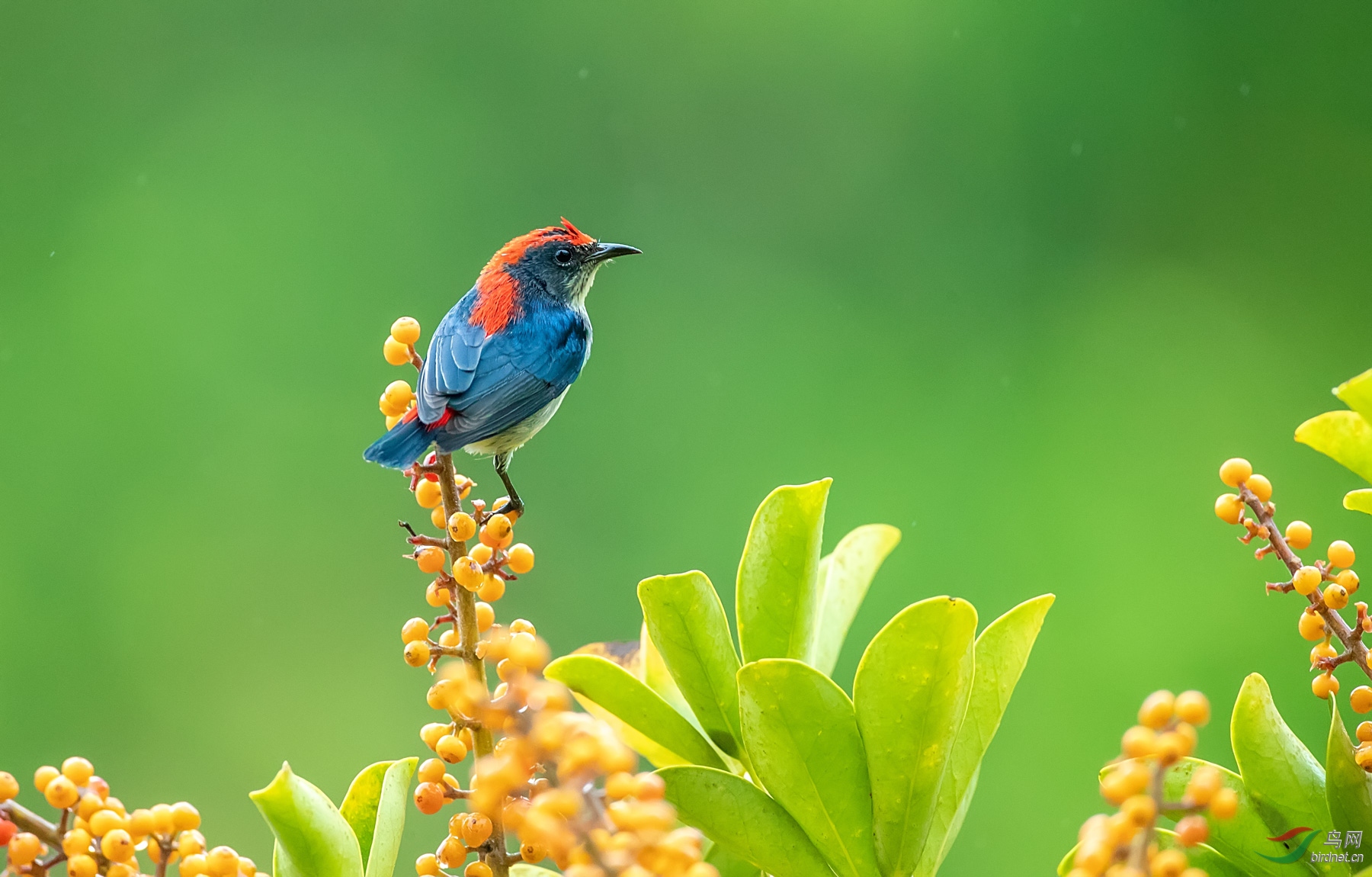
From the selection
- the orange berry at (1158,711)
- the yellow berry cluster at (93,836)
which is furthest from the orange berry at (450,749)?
the orange berry at (1158,711)

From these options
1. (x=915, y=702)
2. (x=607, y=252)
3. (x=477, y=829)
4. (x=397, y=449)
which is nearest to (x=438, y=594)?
(x=477, y=829)

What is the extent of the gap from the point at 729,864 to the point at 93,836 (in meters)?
0.32

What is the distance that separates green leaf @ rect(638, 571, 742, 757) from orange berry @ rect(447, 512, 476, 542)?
94 millimetres

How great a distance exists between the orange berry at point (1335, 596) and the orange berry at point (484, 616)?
402mm

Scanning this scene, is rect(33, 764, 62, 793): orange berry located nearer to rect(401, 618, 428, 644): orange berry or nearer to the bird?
rect(401, 618, 428, 644): orange berry

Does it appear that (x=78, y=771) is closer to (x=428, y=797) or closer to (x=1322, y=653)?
(x=428, y=797)

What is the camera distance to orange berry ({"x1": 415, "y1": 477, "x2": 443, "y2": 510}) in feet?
2.22

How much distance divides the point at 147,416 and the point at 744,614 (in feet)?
13.2

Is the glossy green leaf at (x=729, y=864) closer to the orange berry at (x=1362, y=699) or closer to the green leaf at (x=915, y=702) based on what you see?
the green leaf at (x=915, y=702)

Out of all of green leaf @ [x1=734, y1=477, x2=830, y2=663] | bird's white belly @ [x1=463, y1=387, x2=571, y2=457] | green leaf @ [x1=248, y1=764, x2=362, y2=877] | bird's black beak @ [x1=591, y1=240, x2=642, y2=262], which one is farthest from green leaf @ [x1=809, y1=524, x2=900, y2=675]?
bird's black beak @ [x1=591, y1=240, x2=642, y2=262]

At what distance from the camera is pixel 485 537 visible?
0.63 m

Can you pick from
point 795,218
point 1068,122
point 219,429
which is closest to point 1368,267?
point 1068,122

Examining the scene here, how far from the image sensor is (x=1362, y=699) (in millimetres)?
578

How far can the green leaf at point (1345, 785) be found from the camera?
1.88ft
